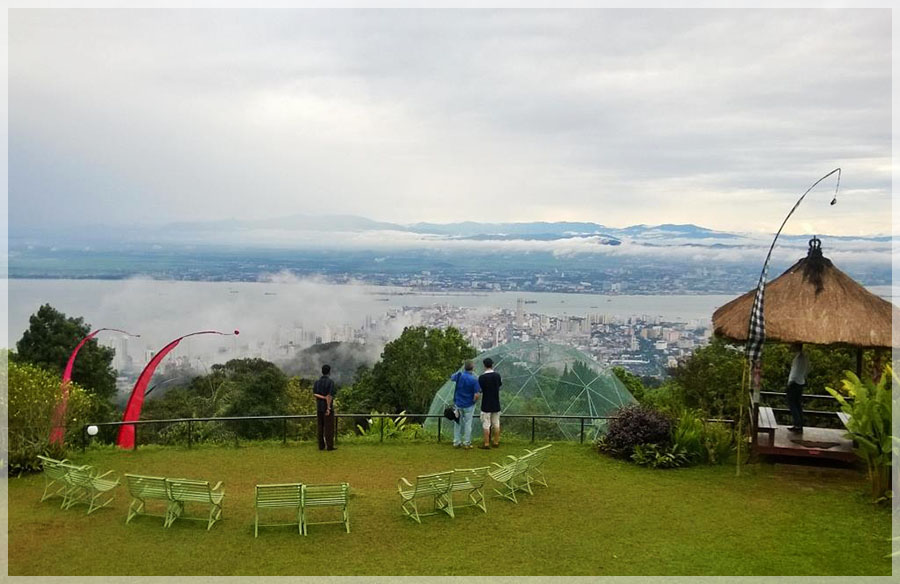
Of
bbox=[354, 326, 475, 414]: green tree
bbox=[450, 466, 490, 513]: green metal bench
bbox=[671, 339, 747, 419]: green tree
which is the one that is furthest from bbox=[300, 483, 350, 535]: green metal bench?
bbox=[354, 326, 475, 414]: green tree

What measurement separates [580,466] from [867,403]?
476 cm

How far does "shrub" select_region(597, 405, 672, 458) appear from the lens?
13.4 meters

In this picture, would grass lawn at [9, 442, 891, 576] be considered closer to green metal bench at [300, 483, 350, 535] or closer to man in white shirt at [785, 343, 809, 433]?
green metal bench at [300, 483, 350, 535]

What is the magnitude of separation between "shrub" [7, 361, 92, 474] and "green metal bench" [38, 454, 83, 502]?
800mm

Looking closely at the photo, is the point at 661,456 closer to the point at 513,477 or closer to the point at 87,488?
the point at 513,477

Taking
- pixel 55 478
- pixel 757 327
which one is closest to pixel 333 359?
pixel 55 478

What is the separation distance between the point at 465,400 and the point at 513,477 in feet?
11.1

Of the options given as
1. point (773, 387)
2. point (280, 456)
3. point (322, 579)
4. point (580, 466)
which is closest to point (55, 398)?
point (280, 456)

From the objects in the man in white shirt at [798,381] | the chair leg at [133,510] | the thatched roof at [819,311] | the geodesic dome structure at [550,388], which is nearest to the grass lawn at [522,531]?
the chair leg at [133,510]

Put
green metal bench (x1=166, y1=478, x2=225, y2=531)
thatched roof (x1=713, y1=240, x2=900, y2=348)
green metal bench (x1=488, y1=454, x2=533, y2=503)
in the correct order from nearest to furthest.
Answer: green metal bench (x1=166, y1=478, x2=225, y2=531)
green metal bench (x1=488, y1=454, x2=533, y2=503)
thatched roof (x1=713, y1=240, x2=900, y2=348)

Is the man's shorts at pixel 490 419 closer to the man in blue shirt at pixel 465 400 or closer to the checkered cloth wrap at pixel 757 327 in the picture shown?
the man in blue shirt at pixel 465 400

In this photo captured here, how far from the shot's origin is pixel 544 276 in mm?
82625

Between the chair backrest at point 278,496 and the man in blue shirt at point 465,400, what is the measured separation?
541cm

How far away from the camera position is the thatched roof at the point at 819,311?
12.4 meters
